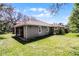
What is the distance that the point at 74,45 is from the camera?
6621mm

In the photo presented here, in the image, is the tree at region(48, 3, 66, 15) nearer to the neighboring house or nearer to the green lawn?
the neighboring house

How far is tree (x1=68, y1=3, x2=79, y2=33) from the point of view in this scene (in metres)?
6.77

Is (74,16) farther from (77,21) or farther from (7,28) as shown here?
(7,28)

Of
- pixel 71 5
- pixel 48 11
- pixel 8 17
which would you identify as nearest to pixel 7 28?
pixel 8 17

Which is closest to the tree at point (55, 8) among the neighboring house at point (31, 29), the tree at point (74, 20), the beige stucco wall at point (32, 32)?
the tree at point (74, 20)

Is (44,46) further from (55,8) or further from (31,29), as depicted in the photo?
(55,8)

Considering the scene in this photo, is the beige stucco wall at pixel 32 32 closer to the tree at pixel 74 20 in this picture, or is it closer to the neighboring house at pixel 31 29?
the neighboring house at pixel 31 29

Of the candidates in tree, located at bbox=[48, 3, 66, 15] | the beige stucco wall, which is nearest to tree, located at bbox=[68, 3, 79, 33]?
tree, located at bbox=[48, 3, 66, 15]

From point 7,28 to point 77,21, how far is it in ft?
8.56

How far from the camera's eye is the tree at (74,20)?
6.77 meters

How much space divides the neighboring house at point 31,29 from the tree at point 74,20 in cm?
94

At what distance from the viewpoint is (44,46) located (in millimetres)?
6648

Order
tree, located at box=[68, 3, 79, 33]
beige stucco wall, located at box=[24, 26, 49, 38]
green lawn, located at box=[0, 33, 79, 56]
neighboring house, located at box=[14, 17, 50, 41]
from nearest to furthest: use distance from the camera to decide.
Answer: green lawn, located at box=[0, 33, 79, 56]
tree, located at box=[68, 3, 79, 33]
neighboring house, located at box=[14, 17, 50, 41]
beige stucco wall, located at box=[24, 26, 49, 38]

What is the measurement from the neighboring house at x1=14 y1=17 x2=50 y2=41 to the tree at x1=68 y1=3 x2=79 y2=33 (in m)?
0.94
